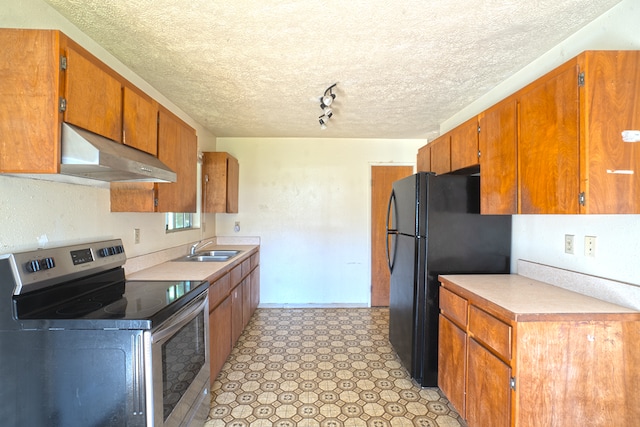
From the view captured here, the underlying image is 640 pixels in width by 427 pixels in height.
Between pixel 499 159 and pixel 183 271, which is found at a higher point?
pixel 499 159

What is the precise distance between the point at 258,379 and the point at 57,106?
2.24 metres

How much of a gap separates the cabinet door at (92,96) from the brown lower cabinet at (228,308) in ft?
3.82

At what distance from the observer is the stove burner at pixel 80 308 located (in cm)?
121

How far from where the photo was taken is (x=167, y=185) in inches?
77.4

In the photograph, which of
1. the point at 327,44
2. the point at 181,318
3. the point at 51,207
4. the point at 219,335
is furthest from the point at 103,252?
the point at 327,44

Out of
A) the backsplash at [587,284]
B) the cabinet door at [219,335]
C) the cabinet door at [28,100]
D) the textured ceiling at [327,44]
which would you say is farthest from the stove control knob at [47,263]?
the backsplash at [587,284]

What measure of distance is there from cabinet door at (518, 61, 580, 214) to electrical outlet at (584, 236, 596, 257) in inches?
14.0

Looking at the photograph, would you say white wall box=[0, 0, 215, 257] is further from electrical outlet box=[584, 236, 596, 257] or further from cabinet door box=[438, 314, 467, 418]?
electrical outlet box=[584, 236, 596, 257]

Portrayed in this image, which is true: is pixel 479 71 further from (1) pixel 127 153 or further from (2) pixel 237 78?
(1) pixel 127 153

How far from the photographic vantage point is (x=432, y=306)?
217cm

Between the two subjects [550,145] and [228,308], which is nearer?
[550,145]

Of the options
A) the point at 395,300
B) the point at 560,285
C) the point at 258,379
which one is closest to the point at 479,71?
the point at 560,285

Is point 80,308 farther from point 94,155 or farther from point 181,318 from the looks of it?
point 94,155

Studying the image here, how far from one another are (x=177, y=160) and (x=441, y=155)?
2204 millimetres
